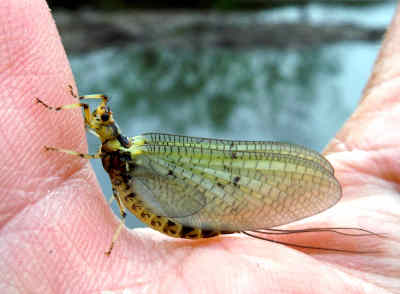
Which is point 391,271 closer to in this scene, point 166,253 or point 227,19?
point 166,253

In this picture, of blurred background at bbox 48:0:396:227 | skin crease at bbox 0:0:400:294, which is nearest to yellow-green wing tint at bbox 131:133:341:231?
skin crease at bbox 0:0:400:294

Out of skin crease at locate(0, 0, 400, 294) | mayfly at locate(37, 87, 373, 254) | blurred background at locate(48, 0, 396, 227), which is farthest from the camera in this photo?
blurred background at locate(48, 0, 396, 227)

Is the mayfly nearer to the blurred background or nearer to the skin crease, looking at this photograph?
the skin crease

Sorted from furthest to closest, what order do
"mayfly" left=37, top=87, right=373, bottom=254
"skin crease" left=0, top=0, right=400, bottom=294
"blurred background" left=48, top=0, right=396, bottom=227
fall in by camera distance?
"blurred background" left=48, top=0, right=396, bottom=227
"mayfly" left=37, top=87, right=373, bottom=254
"skin crease" left=0, top=0, right=400, bottom=294

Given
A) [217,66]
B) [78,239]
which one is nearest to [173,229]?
[78,239]

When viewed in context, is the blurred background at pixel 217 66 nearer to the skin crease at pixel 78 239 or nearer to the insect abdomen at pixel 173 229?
the insect abdomen at pixel 173 229
